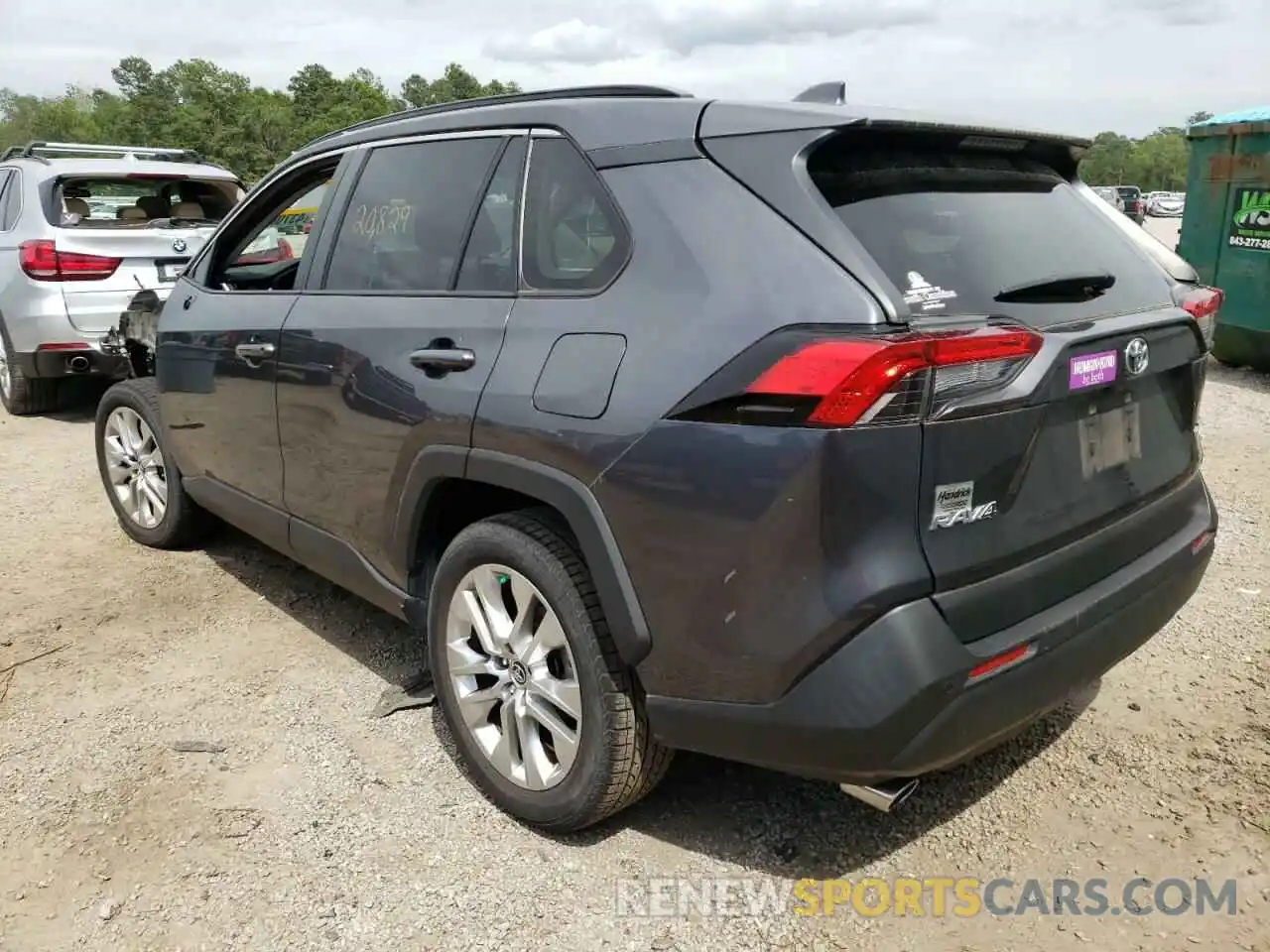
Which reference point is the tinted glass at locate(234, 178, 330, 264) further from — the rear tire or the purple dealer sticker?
the rear tire

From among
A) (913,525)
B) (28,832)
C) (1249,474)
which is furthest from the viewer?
(1249,474)

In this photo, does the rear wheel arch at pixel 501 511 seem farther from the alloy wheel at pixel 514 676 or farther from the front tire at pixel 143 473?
the front tire at pixel 143 473

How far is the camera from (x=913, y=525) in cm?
196

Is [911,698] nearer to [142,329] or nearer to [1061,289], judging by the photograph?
[1061,289]

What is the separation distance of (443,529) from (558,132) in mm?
1173

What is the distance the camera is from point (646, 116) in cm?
241

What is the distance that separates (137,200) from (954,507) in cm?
745

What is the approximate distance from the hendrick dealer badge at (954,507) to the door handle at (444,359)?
1234mm

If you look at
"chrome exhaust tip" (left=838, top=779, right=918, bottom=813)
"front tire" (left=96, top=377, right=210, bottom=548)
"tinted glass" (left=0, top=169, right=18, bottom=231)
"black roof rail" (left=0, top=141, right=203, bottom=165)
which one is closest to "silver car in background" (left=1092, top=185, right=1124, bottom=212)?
"chrome exhaust tip" (left=838, top=779, right=918, bottom=813)

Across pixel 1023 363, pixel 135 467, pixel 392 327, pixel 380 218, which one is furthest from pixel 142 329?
pixel 1023 363

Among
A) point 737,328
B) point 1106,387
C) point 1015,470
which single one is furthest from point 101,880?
point 1106,387

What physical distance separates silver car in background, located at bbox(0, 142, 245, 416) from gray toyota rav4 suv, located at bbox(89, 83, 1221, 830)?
4.70 m

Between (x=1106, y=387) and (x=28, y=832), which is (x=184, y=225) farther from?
(x=1106, y=387)

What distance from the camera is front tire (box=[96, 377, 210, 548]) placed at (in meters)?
4.57
